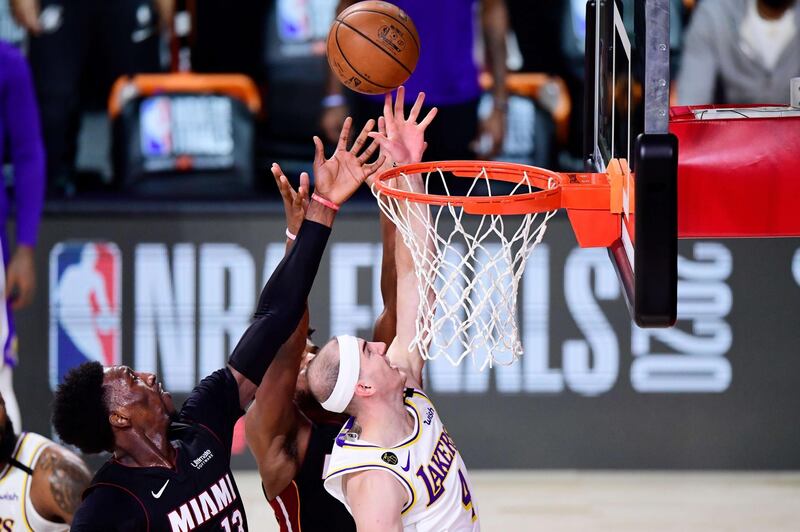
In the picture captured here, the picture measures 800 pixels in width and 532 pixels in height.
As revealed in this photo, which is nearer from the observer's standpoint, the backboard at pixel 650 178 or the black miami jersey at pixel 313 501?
the backboard at pixel 650 178

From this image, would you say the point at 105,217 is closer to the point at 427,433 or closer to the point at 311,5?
the point at 311,5

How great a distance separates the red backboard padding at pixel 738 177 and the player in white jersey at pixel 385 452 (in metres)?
0.94

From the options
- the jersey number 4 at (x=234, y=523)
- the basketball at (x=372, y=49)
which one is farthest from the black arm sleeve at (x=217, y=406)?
the basketball at (x=372, y=49)

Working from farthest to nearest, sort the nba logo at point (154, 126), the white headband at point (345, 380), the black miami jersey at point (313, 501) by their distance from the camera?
the nba logo at point (154, 126) < the black miami jersey at point (313, 501) < the white headband at point (345, 380)

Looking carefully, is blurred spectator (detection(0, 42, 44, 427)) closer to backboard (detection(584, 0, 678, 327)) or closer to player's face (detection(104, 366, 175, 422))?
player's face (detection(104, 366, 175, 422))

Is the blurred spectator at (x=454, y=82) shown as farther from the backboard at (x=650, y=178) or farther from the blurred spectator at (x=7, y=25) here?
the backboard at (x=650, y=178)

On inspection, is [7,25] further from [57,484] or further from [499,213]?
[499,213]

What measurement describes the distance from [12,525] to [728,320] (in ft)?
12.7

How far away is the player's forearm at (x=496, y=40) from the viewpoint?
7.02 metres

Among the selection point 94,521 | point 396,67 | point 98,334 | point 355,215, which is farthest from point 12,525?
point 355,215

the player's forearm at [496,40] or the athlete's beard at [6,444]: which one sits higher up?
the player's forearm at [496,40]

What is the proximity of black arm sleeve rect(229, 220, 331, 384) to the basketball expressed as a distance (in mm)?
597

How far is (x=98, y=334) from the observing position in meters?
6.33

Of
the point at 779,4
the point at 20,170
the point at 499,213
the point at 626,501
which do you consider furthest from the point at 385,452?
the point at 779,4
